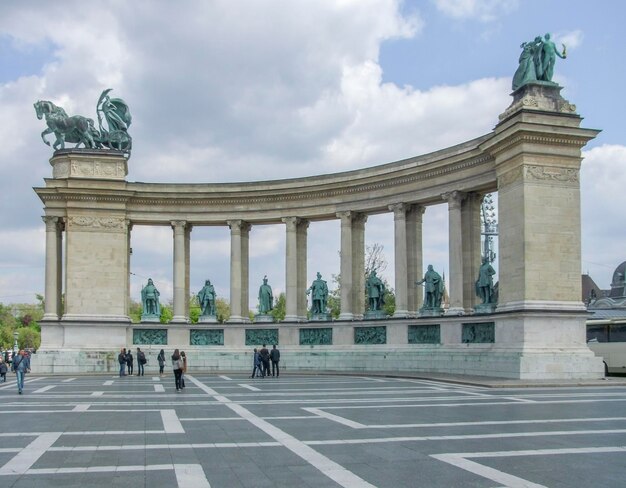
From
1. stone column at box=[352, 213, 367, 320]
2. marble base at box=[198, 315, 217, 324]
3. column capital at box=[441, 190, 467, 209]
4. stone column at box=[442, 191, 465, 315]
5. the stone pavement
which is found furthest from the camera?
marble base at box=[198, 315, 217, 324]

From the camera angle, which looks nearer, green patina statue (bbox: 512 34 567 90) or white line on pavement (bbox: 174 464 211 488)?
white line on pavement (bbox: 174 464 211 488)

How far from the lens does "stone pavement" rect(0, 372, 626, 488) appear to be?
1407 centimetres

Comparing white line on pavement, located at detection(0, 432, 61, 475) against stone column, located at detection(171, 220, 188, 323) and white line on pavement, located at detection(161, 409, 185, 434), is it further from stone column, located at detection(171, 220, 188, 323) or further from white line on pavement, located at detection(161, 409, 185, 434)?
stone column, located at detection(171, 220, 188, 323)

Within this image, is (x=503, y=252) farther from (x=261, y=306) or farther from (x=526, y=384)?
(x=261, y=306)

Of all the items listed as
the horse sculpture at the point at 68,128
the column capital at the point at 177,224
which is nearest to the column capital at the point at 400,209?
the column capital at the point at 177,224

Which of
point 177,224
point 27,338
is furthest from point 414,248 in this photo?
point 27,338

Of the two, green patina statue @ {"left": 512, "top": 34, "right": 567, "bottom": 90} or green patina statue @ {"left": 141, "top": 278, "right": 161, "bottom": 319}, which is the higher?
green patina statue @ {"left": 512, "top": 34, "right": 567, "bottom": 90}

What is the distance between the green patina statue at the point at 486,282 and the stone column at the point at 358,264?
1123 cm

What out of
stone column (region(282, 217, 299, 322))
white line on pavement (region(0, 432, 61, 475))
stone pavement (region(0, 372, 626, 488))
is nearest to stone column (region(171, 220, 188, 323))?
stone column (region(282, 217, 299, 322))

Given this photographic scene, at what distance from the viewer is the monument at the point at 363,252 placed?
3941cm

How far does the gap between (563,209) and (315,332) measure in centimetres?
1982

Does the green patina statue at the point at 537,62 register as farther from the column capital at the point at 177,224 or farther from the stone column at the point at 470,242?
the column capital at the point at 177,224

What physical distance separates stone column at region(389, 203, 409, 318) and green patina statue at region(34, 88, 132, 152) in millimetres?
20247

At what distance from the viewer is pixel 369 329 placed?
50.9 metres
